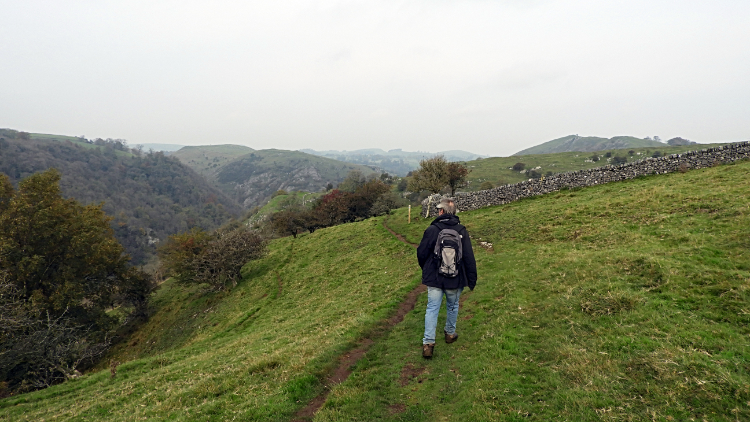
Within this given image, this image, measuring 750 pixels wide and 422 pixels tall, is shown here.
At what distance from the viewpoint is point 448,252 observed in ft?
28.3

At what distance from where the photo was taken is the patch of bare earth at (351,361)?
24.8ft

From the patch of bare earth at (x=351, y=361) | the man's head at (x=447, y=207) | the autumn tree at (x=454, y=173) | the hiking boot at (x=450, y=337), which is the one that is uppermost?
the autumn tree at (x=454, y=173)

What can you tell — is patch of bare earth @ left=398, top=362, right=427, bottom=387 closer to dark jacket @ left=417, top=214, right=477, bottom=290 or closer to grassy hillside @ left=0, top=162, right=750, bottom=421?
grassy hillside @ left=0, top=162, right=750, bottom=421

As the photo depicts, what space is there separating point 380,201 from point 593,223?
1616 inches

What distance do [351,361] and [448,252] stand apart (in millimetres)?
5058

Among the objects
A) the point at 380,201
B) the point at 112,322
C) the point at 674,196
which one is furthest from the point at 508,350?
the point at 380,201

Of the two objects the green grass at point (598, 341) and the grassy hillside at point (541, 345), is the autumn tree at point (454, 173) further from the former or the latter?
the green grass at point (598, 341)

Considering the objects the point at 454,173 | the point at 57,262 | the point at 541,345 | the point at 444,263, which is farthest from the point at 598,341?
the point at 57,262

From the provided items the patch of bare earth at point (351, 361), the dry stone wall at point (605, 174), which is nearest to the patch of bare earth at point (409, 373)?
the patch of bare earth at point (351, 361)

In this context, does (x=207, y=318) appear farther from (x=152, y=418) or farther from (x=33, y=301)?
(x=152, y=418)

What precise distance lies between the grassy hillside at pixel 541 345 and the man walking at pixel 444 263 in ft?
5.36

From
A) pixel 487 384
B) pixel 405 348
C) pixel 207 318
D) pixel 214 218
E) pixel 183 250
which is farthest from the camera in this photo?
pixel 214 218

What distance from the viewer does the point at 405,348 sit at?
34.4 feet

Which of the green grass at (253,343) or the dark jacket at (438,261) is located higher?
the dark jacket at (438,261)
